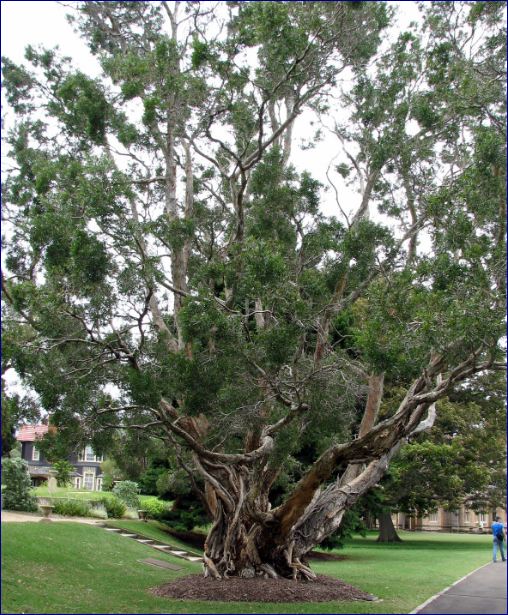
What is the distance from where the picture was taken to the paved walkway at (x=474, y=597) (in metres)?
10.6

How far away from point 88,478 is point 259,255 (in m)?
42.7

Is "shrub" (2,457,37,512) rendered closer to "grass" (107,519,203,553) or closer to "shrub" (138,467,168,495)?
"grass" (107,519,203,553)

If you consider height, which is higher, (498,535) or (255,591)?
(498,535)

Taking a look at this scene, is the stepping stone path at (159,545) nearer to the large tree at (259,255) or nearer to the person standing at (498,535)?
the large tree at (259,255)

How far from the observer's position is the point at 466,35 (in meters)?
13.4

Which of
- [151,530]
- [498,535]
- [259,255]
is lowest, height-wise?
[151,530]

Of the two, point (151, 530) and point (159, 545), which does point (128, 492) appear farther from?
point (159, 545)

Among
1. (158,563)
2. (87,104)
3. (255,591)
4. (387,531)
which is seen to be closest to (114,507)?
(158,563)

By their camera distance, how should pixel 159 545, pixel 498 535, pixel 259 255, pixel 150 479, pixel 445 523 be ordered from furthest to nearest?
pixel 445 523 → pixel 150 479 → pixel 159 545 → pixel 498 535 → pixel 259 255

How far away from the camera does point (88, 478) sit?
48344mm

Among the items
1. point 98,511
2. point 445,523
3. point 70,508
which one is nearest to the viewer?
point 70,508

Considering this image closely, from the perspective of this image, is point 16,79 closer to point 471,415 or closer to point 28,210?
point 28,210

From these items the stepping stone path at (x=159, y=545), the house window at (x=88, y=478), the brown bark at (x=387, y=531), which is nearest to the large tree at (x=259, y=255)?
the stepping stone path at (x=159, y=545)

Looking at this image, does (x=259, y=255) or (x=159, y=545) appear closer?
(x=259, y=255)
